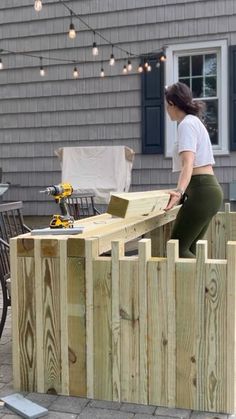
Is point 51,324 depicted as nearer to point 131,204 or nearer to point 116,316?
point 116,316

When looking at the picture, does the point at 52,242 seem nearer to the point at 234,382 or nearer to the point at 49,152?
the point at 234,382

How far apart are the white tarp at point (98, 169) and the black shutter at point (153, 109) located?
458 mm

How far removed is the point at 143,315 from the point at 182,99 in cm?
145

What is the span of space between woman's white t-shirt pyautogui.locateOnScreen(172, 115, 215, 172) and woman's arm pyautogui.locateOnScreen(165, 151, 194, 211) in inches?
1.6

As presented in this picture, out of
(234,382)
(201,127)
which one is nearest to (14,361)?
(234,382)

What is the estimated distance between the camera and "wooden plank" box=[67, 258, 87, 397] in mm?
2785

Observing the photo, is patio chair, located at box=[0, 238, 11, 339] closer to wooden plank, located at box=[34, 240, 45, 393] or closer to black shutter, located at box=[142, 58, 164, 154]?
wooden plank, located at box=[34, 240, 45, 393]

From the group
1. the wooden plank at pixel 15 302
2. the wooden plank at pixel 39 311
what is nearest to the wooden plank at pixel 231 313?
the wooden plank at pixel 39 311

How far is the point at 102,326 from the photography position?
2.75 metres

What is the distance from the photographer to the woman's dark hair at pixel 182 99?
11.2ft

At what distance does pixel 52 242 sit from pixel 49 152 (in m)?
5.58

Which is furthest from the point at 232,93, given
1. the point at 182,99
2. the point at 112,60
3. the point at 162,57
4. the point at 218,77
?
the point at 182,99

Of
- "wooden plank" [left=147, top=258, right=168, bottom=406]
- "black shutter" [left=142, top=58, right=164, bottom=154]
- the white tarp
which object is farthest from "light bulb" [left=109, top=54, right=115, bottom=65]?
"wooden plank" [left=147, top=258, right=168, bottom=406]

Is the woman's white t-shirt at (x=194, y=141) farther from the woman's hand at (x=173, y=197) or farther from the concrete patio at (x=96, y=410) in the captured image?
the concrete patio at (x=96, y=410)
